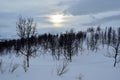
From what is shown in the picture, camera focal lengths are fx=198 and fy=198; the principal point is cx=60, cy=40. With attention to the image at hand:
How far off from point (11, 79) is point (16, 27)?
1263cm

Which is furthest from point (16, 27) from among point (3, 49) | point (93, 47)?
point (3, 49)

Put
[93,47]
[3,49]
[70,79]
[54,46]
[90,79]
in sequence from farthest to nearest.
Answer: [3,49] → [93,47] → [54,46] → [90,79] → [70,79]

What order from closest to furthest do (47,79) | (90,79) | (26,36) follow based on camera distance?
(47,79) → (90,79) → (26,36)

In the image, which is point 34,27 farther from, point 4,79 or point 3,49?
point 3,49

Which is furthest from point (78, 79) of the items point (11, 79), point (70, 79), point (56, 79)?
point (11, 79)

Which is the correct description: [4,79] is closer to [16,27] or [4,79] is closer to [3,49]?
[16,27]

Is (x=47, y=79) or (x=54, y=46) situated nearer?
(x=47, y=79)

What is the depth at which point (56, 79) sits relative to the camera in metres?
16.5

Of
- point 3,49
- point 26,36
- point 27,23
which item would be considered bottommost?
point 3,49

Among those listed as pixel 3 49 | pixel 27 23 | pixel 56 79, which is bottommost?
pixel 3 49

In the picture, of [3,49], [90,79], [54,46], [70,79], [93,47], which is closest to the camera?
[70,79]

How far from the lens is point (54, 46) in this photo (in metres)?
73.8

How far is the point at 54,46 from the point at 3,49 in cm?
3615

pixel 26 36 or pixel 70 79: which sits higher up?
pixel 26 36
